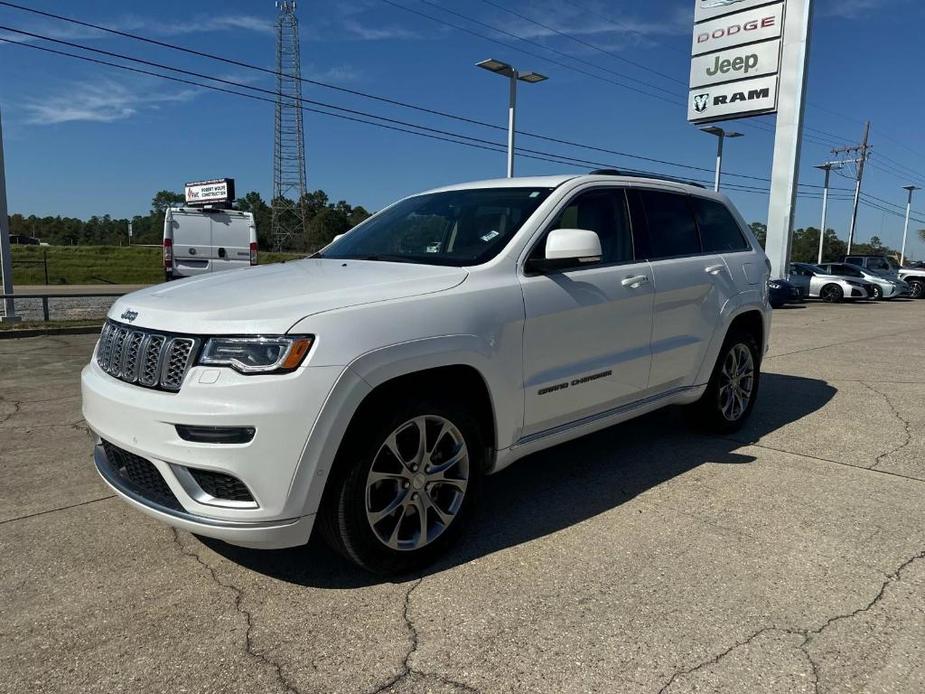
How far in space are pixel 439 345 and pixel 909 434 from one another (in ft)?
14.8

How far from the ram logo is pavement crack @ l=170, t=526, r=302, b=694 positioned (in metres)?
25.9

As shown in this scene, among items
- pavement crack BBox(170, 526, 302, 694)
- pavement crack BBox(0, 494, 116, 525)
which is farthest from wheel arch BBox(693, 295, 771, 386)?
pavement crack BBox(0, 494, 116, 525)

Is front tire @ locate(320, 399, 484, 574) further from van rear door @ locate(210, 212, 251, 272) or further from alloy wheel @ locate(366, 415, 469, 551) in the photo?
van rear door @ locate(210, 212, 251, 272)

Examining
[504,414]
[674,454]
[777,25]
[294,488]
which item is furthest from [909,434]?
[777,25]

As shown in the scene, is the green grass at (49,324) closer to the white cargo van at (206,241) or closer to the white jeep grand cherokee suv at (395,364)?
the white cargo van at (206,241)

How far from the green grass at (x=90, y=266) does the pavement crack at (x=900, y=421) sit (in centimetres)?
2301

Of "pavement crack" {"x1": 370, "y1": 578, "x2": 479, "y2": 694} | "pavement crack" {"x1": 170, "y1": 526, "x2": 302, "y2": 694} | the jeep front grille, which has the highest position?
the jeep front grille

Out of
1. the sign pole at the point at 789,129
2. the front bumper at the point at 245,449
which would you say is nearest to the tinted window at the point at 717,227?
the front bumper at the point at 245,449

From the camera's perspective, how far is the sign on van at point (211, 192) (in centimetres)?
2924

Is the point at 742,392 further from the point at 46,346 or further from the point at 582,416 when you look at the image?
the point at 46,346

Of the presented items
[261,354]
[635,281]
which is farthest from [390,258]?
[635,281]

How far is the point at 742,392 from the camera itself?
5293 millimetres

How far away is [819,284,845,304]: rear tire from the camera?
2461 cm

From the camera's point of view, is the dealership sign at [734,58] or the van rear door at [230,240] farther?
the dealership sign at [734,58]
